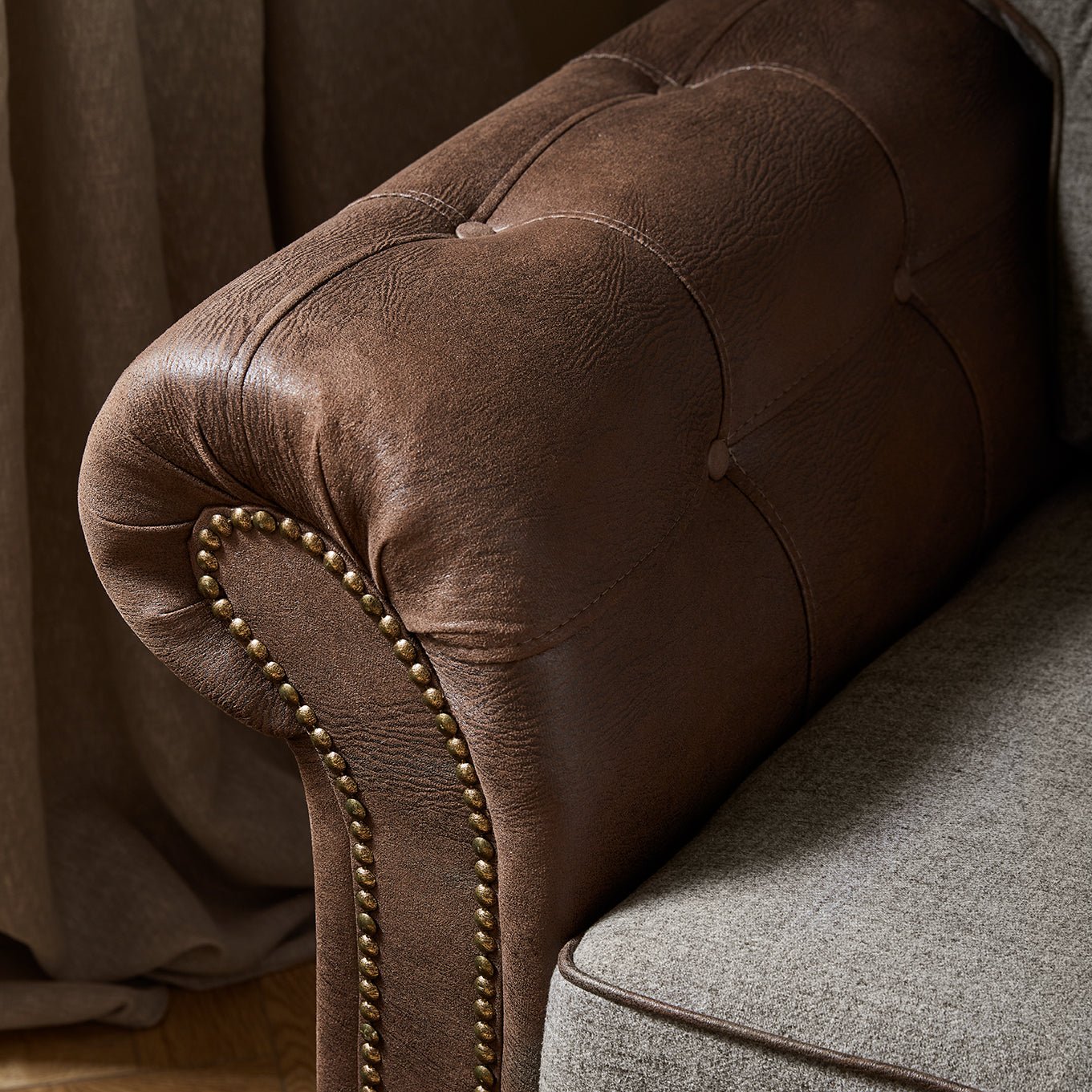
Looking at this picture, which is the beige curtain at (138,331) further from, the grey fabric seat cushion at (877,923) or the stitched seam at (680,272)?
the grey fabric seat cushion at (877,923)

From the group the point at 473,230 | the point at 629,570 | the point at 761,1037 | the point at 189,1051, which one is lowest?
the point at 189,1051

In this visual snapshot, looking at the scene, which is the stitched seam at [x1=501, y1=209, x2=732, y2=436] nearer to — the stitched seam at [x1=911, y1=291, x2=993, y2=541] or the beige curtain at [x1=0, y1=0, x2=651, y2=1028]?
the stitched seam at [x1=911, y1=291, x2=993, y2=541]

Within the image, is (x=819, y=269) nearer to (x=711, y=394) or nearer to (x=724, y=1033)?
(x=711, y=394)

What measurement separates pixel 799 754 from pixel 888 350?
0.26m

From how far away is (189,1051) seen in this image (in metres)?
1.07

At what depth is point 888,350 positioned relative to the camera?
776mm

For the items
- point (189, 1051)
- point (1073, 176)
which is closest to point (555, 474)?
point (1073, 176)

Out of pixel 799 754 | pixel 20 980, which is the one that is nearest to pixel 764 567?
pixel 799 754

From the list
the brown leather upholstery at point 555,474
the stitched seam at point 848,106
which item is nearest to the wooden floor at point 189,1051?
the brown leather upholstery at point 555,474

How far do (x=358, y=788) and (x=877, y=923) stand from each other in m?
0.24

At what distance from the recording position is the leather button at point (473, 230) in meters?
0.64

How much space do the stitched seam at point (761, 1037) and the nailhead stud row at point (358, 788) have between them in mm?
65

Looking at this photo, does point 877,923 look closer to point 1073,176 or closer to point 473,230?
point 473,230

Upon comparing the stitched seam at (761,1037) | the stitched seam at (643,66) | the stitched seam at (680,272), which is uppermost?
the stitched seam at (643,66)
